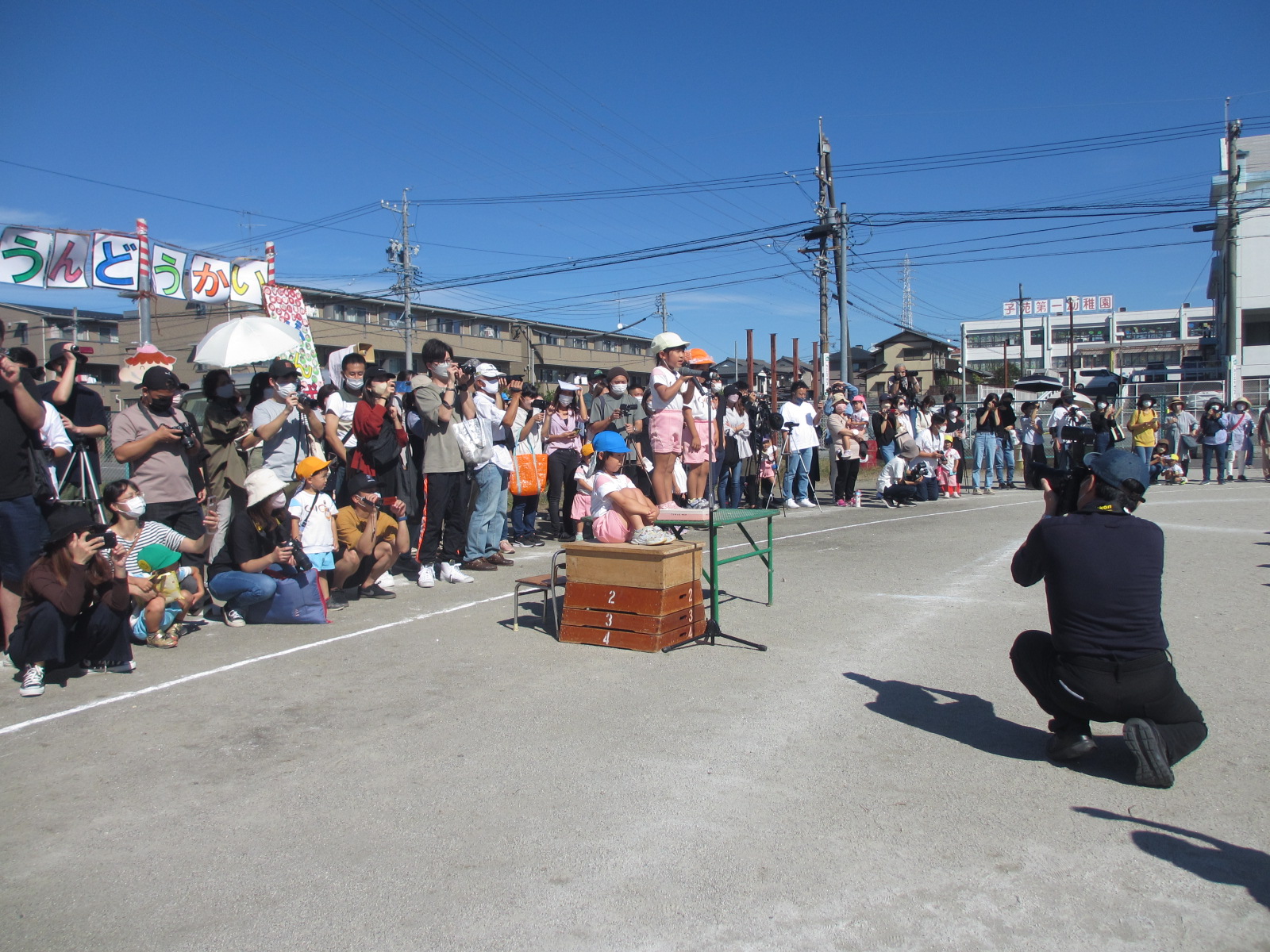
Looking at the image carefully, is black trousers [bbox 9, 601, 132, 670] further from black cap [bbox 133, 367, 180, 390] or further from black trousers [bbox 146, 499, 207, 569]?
black cap [bbox 133, 367, 180, 390]

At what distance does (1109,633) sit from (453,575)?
20.0 ft

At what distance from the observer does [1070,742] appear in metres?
4.19

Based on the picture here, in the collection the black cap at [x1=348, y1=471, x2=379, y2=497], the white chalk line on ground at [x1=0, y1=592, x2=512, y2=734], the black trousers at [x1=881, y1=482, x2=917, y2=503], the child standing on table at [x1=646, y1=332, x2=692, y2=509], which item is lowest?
the white chalk line on ground at [x1=0, y1=592, x2=512, y2=734]

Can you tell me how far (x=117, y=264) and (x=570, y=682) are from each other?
802 cm

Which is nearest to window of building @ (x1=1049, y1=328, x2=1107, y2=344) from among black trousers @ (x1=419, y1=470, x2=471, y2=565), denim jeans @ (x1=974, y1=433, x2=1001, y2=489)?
denim jeans @ (x1=974, y1=433, x2=1001, y2=489)

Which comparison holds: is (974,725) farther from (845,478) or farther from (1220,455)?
(1220,455)

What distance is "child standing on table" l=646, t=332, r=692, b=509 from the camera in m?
8.48

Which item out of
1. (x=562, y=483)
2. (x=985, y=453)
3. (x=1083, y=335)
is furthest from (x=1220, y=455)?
(x=1083, y=335)

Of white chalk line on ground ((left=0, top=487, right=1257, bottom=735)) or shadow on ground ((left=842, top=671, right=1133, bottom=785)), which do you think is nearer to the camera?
shadow on ground ((left=842, top=671, right=1133, bottom=785))

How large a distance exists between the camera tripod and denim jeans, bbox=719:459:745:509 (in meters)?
8.37

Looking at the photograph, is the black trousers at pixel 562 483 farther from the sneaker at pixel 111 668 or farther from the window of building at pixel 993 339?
the window of building at pixel 993 339

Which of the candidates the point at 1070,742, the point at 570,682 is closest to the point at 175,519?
the point at 570,682

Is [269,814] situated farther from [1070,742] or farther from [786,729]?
[1070,742]

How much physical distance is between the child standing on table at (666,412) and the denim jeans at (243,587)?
11.3ft
